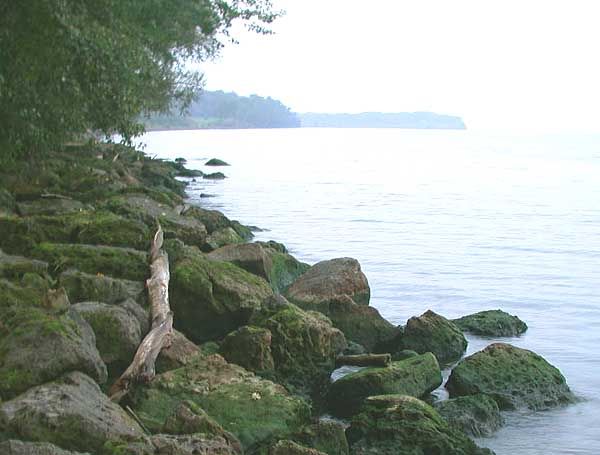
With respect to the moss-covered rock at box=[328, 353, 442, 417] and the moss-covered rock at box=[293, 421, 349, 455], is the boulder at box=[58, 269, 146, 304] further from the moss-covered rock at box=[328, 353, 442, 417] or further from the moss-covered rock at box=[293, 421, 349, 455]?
the moss-covered rock at box=[293, 421, 349, 455]

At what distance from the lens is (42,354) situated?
23.5ft

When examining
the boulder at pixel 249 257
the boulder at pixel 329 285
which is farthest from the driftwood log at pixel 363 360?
the boulder at pixel 249 257

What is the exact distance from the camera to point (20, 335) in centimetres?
736

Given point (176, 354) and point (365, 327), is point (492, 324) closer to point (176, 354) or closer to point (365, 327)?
point (365, 327)

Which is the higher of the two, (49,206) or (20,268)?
(20,268)

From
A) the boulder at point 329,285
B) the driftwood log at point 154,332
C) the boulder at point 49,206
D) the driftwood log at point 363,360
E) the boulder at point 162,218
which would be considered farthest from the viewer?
the boulder at point 49,206

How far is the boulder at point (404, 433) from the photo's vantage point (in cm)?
795

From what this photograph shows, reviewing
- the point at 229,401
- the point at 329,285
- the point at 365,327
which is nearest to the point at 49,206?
the point at 329,285

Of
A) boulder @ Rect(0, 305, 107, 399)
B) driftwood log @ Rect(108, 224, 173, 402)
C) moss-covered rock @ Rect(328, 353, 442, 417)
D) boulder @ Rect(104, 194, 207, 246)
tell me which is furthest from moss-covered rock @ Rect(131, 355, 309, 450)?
boulder @ Rect(104, 194, 207, 246)

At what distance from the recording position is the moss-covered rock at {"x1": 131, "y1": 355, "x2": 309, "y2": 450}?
7.90 metres

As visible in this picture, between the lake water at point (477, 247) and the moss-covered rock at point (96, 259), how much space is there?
194 inches

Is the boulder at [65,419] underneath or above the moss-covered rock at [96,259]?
underneath

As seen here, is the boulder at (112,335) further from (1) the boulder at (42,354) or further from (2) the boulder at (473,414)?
(2) the boulder at (473,414)

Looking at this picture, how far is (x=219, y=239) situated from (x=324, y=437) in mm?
9641
